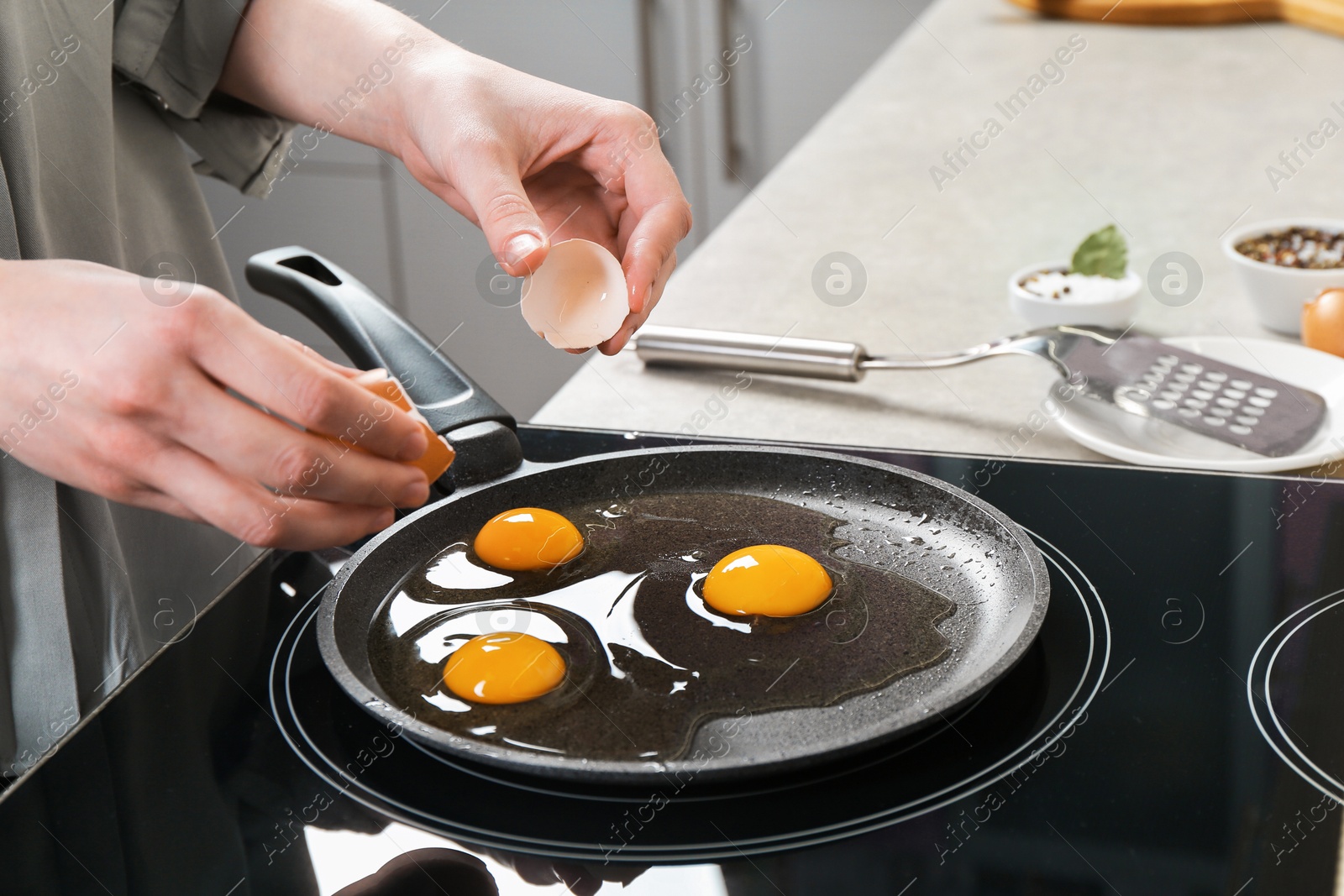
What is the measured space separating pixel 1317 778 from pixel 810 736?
293 millimetres

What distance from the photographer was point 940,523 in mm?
929

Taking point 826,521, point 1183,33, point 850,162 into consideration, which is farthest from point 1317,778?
point 1183,33

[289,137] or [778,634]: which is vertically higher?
[289,137]

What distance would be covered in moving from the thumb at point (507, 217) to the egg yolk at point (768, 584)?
0.28m

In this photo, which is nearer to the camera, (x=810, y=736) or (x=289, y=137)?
(x=810, y=736)

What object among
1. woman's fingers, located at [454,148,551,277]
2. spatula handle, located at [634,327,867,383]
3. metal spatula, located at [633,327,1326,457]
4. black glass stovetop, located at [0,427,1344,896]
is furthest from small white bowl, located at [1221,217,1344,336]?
woman's fingers, located at [454,148,551,277]

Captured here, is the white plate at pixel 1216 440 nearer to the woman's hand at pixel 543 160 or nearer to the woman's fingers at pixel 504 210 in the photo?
the woman's hand at pixel 543 160

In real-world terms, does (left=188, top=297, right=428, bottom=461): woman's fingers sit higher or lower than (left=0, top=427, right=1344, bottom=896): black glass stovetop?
higher

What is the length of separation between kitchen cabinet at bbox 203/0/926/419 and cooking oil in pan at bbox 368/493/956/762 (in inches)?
98.9

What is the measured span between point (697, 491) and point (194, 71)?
2.21ft

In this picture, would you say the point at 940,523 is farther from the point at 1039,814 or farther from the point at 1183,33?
the point at 1183,33

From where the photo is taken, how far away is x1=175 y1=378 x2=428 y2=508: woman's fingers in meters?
0.62

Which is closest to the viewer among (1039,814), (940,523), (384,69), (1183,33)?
(1039,814)

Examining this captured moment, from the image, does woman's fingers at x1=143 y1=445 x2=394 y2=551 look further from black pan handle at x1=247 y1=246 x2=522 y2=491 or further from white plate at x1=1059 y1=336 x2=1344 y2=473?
white plate at x1=1059 y1=336 x2=1344 y2=473
